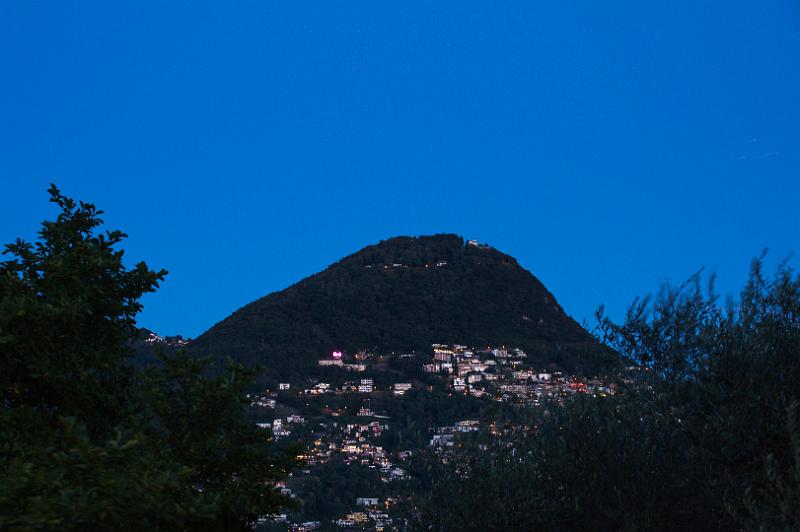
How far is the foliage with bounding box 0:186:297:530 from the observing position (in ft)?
21.7

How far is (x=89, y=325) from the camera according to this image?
26.3 ft

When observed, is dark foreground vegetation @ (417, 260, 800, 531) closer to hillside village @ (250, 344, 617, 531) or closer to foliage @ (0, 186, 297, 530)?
hillside village @ (250, 344, 617, 531)

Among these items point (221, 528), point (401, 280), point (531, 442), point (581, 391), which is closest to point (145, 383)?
point (221, 528)

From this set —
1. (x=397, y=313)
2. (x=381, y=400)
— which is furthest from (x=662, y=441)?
(x=397, y=313)

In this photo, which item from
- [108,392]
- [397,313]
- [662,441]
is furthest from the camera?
[397,313]

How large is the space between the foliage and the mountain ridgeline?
1295 inches

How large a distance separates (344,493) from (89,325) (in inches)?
531

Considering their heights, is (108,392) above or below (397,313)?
Answer: below

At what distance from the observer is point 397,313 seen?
178 ft

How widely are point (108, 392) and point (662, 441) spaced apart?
6.94 m

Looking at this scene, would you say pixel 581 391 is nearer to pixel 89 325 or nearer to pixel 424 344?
pixel 89 325

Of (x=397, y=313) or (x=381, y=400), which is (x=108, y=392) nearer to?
(x=381, y=400)

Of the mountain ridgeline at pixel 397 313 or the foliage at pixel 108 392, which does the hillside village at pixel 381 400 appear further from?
the foliage at pixel 108 392

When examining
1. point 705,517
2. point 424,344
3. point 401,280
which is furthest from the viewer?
point 401,280
